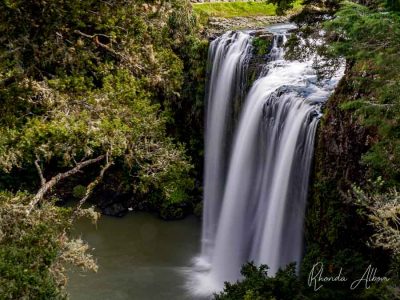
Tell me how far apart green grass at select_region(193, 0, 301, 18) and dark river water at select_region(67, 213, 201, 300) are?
1147 centimetres

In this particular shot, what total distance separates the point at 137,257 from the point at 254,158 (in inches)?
233

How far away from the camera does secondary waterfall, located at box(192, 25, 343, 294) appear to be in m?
13.4

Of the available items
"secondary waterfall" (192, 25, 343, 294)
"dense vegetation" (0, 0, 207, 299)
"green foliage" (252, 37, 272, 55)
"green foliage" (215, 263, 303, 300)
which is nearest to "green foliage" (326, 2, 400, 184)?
"green foliage" (215, 263, 303, 300)

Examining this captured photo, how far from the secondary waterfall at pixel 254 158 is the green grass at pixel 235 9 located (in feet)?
18.4

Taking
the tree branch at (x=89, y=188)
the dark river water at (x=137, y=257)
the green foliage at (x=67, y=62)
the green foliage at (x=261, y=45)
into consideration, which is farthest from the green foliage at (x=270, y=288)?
the green foliage at (x=261, y=45)

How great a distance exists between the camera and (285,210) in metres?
13.6

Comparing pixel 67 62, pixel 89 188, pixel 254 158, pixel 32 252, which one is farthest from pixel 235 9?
pixel 32 252

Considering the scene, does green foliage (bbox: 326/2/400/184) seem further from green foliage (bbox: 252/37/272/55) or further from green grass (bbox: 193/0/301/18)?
green grass (bbox: 193/0/301/18)

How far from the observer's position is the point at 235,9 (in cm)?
2612

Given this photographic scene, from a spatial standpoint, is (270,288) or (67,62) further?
(67,62)

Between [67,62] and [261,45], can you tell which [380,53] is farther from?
[261,45]

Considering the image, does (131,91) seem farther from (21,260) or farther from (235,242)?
(21,260)

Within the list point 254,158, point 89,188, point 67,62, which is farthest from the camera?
point 254,158

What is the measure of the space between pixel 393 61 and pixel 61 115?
5.87 metres
